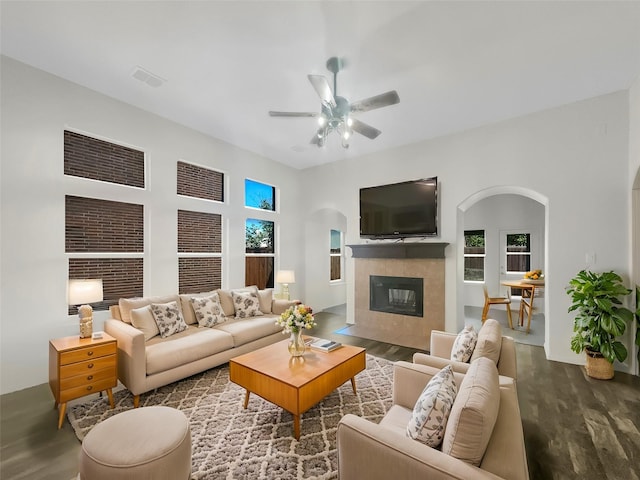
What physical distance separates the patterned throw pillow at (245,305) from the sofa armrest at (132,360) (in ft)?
5.13

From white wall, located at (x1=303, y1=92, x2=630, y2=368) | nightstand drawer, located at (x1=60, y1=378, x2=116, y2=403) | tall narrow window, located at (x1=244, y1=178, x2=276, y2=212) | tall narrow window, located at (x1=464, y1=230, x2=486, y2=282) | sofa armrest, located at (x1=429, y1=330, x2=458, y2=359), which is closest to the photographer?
nightstand drawer, located at (x1=60, y1=378, x2=116, y2=403)

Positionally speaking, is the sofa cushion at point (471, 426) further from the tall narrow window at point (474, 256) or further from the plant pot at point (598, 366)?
the tall narrow window at point (474, 256)

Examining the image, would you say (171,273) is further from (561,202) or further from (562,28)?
(561,202)

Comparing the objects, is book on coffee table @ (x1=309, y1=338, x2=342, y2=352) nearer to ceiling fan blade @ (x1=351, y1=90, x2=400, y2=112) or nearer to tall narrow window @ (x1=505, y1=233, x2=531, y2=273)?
ceiling fan blade @ (x1=351, y1=90, x2=400, y2=112)

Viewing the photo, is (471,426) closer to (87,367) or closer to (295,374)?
(295,374)

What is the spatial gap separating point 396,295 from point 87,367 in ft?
14.3

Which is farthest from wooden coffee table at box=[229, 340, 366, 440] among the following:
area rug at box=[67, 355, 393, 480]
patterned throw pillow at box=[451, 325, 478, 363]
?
patterned throw pillow at box=[451, 325, 478, 363]

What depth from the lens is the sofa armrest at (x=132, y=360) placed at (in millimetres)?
2729

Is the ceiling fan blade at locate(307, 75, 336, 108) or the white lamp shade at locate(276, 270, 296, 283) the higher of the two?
the ceiling fan blade at locate(307, 75, 336, 108)

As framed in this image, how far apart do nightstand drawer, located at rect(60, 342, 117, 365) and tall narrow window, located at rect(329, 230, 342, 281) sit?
523 centimetres

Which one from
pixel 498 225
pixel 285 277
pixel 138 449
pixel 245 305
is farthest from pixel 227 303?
pixel 498 225

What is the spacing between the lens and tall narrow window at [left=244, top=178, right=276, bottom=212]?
18.5 ft

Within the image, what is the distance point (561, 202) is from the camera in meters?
3.90

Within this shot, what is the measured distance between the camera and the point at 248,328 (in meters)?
3.86
